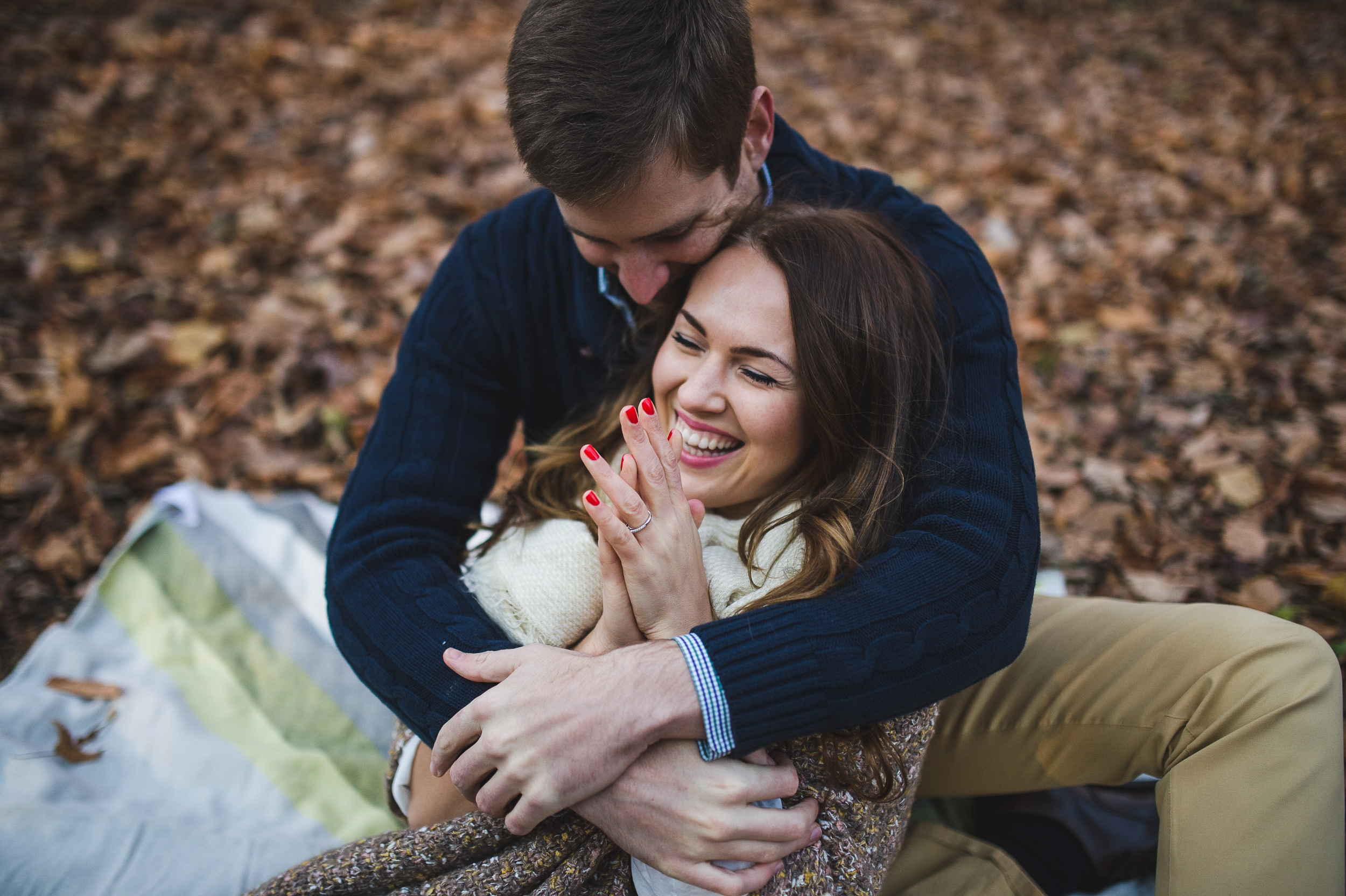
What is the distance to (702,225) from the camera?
2225 millimetres

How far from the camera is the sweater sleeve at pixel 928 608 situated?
5.81 ft

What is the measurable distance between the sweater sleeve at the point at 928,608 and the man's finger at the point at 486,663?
0.44m

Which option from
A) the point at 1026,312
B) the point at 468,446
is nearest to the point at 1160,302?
the point at 1026,312

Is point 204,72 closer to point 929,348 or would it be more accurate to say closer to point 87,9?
point 87,9

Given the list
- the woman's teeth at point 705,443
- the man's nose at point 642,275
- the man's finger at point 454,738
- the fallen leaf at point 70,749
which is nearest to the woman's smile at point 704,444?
the woman's teeth at point 705,443

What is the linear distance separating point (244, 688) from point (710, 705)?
211cm

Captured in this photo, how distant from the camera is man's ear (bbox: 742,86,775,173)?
7.68 ft

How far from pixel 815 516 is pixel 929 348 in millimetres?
551

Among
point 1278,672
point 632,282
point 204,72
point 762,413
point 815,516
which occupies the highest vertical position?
point 204,72

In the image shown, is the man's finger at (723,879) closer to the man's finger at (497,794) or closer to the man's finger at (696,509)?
the man's finger at (497,794)

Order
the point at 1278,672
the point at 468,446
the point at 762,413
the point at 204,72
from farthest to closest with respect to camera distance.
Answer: the point at 204,72, the point at 468,446, the point at 762,413, the point at 1278,672

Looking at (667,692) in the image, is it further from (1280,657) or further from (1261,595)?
(1261,595)

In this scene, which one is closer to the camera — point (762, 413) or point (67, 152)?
point (762, 413)

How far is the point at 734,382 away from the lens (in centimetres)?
215
